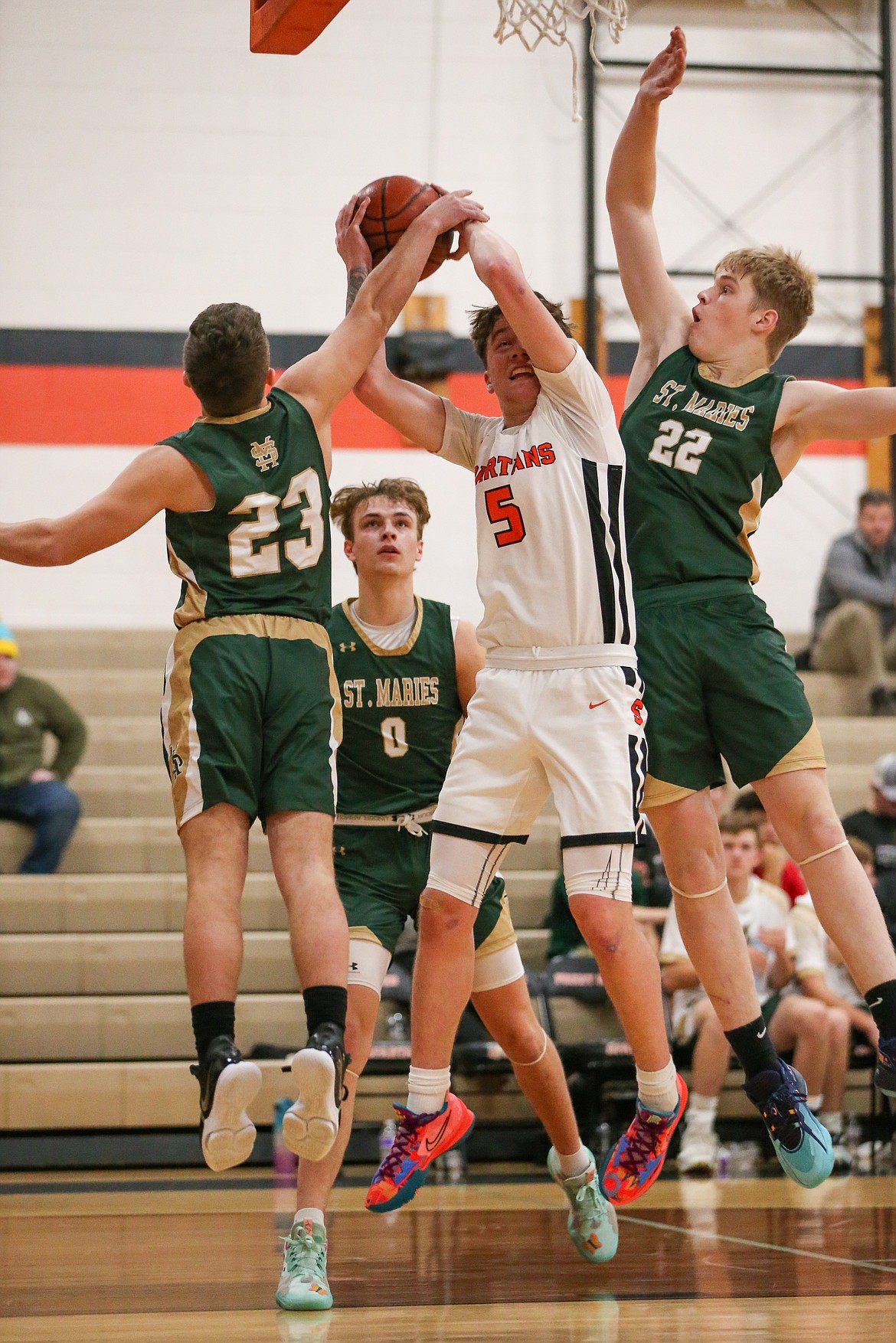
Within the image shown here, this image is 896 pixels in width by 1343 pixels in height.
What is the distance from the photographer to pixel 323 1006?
3891 mm

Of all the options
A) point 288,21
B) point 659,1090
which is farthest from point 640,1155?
point 288,21

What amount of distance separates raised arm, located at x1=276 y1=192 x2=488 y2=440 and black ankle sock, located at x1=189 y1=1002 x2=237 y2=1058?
1574 mm

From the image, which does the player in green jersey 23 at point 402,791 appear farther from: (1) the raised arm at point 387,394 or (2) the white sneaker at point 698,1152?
(2) the white sneaker at point 698,1152

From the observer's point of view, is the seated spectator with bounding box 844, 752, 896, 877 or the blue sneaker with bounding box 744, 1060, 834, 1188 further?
the seated spectator with bounding box 844, 752, 896, 877

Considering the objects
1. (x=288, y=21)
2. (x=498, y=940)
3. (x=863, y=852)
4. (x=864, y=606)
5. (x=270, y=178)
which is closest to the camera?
(x=288, y=21)

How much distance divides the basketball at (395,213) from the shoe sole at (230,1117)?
231 cm

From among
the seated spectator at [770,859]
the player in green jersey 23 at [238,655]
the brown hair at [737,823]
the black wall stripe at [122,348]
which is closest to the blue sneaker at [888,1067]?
the player in green jersey 23 at [238,655]

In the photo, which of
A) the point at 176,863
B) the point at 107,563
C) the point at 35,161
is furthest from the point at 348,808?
the point at 35,161

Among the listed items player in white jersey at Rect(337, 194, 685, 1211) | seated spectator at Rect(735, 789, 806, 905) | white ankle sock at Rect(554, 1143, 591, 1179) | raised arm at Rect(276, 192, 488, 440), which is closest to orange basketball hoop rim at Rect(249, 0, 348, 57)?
raised arm at Rect(276, 192, 488, 440)

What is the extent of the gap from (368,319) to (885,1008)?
7.61 feet

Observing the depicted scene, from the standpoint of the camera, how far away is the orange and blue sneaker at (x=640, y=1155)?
4.47 m

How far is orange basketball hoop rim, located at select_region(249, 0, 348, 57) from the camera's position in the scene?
4633mm

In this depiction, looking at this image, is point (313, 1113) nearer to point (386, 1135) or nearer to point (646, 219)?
point (646, 219)

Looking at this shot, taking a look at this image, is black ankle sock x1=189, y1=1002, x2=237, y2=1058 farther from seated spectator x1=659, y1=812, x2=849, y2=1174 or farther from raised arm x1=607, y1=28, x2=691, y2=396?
seated spectator x1=659, y1=812, x2=849, y2=1174
